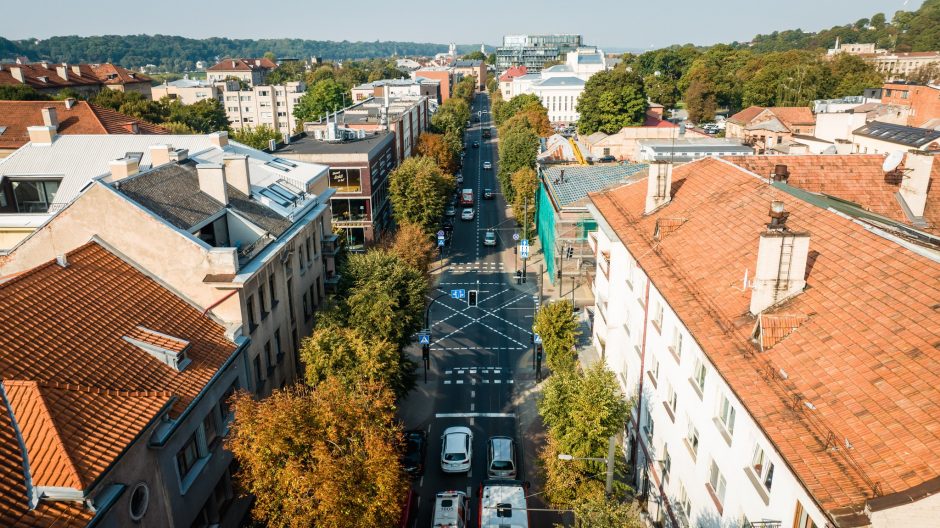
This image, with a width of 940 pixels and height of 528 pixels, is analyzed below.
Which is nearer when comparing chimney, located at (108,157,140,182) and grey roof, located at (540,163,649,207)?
chimney, located at (108,157,140,182)

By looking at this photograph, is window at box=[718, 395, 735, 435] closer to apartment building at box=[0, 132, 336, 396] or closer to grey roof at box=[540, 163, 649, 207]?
apartment building at box=[0, 132, 336, 396]

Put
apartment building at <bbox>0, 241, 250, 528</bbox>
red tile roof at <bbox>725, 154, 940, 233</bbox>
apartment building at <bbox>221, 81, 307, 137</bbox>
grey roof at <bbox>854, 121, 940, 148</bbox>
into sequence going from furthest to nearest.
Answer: apartment building at <bbox>221, 81, 307, 137</bbox> → grey roof at <bbox>854, 121, 940, 148</bbox> → red tile roof at <bbox>725, 154, 940, 233</bbox> → apartment building at <bbox>0, 241, 250, 528</bbox>

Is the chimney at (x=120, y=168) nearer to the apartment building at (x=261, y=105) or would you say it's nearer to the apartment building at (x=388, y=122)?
the apartment building at (x=388, y=122)

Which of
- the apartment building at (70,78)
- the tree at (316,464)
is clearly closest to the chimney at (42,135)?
the tree at (316,464)

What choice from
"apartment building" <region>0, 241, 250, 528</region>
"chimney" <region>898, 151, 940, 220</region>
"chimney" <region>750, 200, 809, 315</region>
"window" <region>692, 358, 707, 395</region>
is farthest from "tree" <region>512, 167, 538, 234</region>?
"chimney" <region>750, 200, 809, 315</region>

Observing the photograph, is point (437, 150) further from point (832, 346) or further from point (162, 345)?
point (832, 346)

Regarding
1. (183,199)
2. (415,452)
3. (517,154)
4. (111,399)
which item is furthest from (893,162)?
(517,154)

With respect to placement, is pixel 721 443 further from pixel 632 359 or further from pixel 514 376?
pixel 514 376
